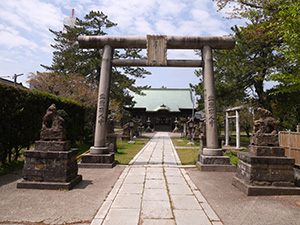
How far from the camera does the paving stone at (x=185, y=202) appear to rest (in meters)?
3.46

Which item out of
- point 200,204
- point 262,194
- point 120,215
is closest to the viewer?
point 120,215

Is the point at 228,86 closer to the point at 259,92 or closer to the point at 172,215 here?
the point at 259,92

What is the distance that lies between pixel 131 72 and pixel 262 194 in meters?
16.4

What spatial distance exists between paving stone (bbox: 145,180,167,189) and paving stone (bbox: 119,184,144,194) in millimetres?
200

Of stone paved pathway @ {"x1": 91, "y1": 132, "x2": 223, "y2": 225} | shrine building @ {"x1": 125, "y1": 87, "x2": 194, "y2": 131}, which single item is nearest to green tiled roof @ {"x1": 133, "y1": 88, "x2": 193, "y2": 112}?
Answer: shrine building @ {"x1": 125, "y1": 87, "x2": 194, "y2": 131}

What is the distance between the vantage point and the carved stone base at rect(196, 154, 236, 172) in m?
6.35

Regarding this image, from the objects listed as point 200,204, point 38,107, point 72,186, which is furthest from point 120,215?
point 38,107

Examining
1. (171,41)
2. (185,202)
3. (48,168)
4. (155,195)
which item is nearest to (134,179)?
(155,195)

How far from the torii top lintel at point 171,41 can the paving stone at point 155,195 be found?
5483mm

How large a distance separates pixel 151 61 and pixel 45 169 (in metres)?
5.20

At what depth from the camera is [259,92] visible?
47.4 ft

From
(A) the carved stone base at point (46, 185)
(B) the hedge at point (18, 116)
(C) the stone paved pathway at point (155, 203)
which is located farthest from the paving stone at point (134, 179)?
(B) the hedge at point (18, 116)

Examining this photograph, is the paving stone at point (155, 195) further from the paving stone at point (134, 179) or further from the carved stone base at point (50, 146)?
the carved stone base at point (50, 146)

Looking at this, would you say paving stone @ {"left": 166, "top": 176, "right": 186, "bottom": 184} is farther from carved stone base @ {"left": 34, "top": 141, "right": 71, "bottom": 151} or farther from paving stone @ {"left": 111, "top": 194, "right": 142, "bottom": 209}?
carved stone base @ {"left": 34, "top": 141, "right": 71, "bottom": 151}
